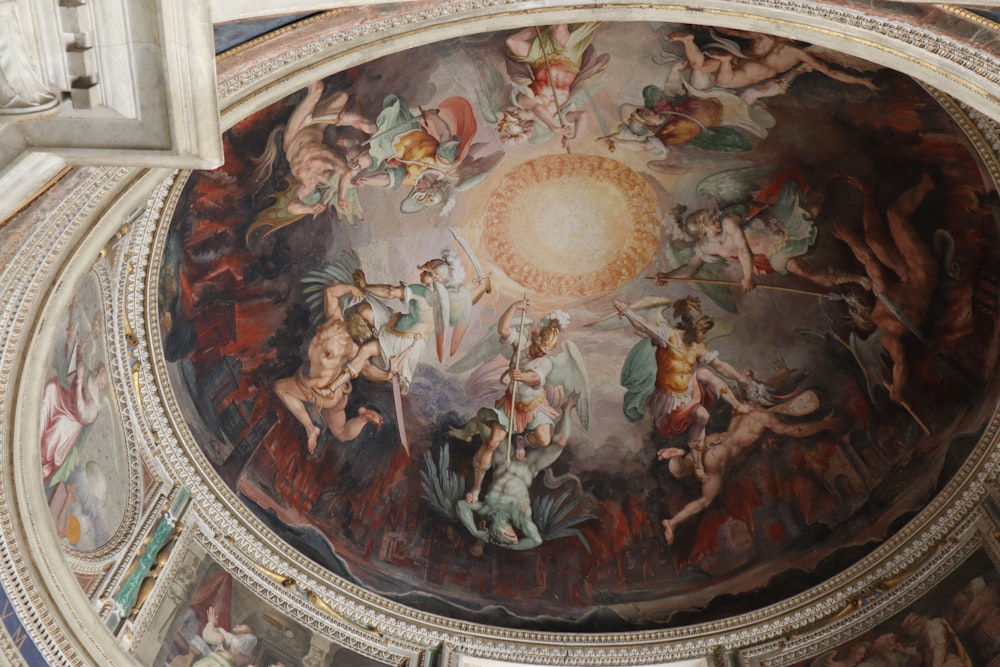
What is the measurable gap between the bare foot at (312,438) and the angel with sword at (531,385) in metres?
2.25

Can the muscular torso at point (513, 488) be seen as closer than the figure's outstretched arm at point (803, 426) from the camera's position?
No

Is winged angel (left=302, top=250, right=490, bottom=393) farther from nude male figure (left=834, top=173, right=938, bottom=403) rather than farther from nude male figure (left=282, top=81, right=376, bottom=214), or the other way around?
nude male figure (left=834, top=173, right=938, bottom=403)

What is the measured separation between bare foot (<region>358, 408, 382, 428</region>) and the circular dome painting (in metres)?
0.04

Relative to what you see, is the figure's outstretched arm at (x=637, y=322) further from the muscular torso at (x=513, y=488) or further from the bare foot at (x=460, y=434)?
the bare foot at (x=460, y=434)

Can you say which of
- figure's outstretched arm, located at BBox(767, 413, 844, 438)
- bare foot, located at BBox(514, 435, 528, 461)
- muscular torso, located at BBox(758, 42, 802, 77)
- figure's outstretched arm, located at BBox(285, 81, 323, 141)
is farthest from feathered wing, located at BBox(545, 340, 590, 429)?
figure's outstretched arm, located at BBox(285, 81, 323, 141)

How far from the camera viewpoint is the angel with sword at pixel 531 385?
15.7m

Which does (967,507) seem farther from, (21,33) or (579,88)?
(21,33)

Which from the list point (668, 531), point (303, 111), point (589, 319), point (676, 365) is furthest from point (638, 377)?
point (303, 111)

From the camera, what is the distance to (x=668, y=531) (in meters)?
15.1

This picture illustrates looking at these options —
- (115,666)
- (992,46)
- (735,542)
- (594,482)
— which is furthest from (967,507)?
(115,666)

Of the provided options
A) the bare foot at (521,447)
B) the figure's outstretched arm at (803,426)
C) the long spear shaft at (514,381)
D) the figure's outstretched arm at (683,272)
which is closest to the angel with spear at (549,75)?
the figure's outstretched arm at (683,272)

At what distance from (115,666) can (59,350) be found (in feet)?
10.1

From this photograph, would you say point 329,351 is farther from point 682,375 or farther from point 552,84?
point 682,375

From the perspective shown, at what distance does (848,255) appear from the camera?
14266 mm
